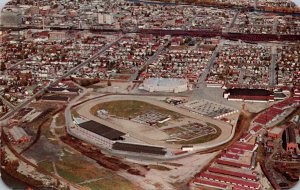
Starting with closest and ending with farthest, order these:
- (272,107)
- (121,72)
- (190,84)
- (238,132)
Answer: (238,132), (272,107), (190,84), (121,72)

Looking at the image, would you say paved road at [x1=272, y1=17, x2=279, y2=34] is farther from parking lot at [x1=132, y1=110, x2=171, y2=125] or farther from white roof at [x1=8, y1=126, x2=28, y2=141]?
white roof at [x1=8, y1=126, x2=28, y2=141]

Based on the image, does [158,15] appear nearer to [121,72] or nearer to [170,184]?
[121,72]

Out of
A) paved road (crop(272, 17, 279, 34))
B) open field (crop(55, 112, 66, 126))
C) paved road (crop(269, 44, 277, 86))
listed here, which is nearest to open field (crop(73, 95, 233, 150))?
open field (crop(55, 112, 66, 126))

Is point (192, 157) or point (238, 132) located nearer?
point (192, 157)

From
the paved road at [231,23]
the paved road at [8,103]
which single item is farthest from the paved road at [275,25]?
the paved road at [8,103]

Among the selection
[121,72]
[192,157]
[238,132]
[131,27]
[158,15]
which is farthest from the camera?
[158,15]

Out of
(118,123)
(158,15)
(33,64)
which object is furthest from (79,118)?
(158,15)

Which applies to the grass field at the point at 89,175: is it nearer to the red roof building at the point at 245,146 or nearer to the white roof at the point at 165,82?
the red roof building at the point at 245,146
